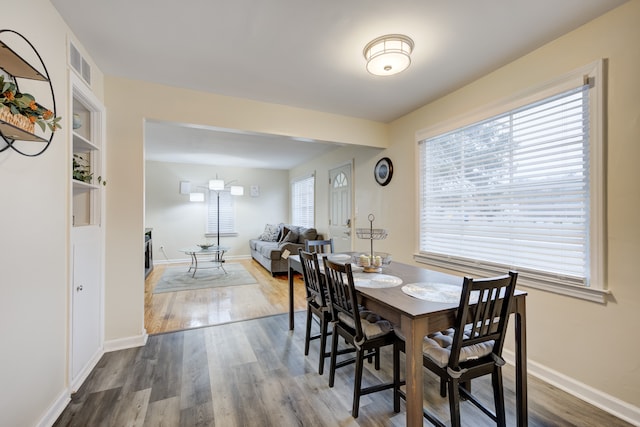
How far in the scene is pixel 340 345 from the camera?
2.57 m

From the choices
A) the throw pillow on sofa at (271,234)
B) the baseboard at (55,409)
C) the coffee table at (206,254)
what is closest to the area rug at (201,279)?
the coffee table at (206,254)

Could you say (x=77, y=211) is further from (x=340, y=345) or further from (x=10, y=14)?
(x=340, y=345)

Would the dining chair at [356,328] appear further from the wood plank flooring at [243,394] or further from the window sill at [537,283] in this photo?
the window sill at [537,283]

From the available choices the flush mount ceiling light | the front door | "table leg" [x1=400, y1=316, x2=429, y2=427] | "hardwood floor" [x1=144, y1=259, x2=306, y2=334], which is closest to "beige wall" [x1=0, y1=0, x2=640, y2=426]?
"hardwood floor" [x1=144, y1=259, x2=306, y2=334]

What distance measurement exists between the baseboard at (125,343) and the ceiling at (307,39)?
2388 millimetres

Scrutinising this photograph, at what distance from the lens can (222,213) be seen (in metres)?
7.01

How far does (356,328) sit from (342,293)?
22 cm

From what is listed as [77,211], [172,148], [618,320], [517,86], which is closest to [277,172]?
[172,148]

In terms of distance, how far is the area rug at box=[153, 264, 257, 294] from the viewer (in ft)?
14.6

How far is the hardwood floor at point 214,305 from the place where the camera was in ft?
10.1

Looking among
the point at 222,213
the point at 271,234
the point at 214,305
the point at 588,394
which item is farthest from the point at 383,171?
the point at 222,213

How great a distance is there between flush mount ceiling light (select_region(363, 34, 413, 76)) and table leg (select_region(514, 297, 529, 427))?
5.55 ft

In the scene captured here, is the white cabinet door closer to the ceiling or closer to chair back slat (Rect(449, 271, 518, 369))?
the ceiling

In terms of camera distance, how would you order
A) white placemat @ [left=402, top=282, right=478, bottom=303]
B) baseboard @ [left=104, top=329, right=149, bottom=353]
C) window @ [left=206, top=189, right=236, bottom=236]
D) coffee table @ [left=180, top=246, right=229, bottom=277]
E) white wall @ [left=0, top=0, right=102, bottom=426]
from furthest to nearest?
window @ [left=206, top=189, right=236, bottom=236] → coffee table @ [left=180, top=246, right=229, bottom=277] → baseboard @ [left=104, top=329, right=149, bottom=353] → white placemat @ [left=402, top=282, right=478, bottom=303] → white wall @ [left=0, top=0, right=102, bottom=426]
